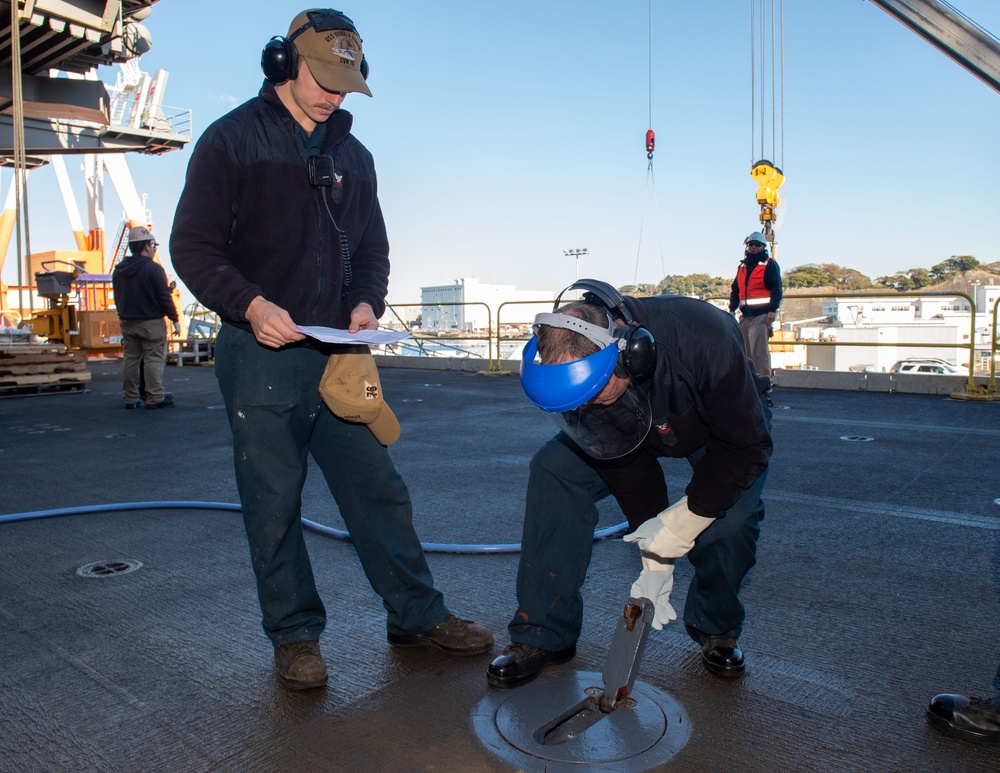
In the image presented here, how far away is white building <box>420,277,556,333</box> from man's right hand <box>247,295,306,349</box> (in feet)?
4.07

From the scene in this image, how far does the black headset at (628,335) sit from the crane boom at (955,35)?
3.75 feet

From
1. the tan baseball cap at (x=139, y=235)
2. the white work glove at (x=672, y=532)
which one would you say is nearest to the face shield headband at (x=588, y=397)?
the white work glove at (x=672, y=532)

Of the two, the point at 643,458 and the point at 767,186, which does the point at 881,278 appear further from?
the point at 643,458

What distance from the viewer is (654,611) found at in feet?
7.61

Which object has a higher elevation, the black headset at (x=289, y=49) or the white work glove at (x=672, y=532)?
the black headset at (x=289, y=49)

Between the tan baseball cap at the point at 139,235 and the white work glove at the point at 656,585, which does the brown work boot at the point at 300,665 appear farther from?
the tan baseball cap at the point at 139,235

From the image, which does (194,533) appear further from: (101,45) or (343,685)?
(101,45)

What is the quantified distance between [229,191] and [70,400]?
32.9 ft

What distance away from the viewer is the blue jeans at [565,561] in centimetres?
246

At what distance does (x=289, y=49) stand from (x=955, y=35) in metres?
1.90

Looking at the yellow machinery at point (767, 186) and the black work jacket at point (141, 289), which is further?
the yellow machinery at point (767, 186)

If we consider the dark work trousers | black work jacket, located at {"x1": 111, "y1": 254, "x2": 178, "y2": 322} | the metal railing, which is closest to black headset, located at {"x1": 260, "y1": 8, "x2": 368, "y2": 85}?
the dark work trousers

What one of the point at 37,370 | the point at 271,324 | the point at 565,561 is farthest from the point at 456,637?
the point at 37,370

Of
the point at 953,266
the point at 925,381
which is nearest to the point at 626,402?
the point at 925,381
